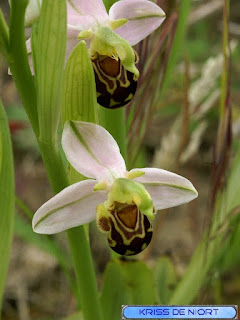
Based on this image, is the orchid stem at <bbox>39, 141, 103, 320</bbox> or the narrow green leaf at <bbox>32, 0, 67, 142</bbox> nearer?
the narrow green leaf at <bbox>32, 0, 67, 142</bbox>

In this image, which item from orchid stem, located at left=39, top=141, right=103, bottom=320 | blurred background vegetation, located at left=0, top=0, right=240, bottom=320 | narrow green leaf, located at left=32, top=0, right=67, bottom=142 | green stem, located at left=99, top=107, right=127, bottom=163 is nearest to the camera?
narrow green leaf, located at left=32, top=0, right=67, bottom=142

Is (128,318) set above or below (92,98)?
below

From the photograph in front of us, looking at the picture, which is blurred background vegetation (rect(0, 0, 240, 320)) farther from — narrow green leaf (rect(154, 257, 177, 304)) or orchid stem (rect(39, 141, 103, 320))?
orchid stem (rect(39, 141, 103, 320))

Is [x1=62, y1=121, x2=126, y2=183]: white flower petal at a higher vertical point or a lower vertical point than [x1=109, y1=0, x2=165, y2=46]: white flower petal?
lower

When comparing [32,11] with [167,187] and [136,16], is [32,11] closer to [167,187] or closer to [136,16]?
[136,16]

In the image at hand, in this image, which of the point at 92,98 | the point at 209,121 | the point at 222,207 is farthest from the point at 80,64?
the point at 209,121

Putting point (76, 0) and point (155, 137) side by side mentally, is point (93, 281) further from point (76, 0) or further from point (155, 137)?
point (155, 137)

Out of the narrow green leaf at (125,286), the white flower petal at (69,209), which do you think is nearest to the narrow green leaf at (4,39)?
the white flower petal at (69,209)

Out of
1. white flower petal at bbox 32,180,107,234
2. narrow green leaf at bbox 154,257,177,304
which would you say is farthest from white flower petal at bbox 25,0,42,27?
narrow green leaf at bbox 154,257,177,304
